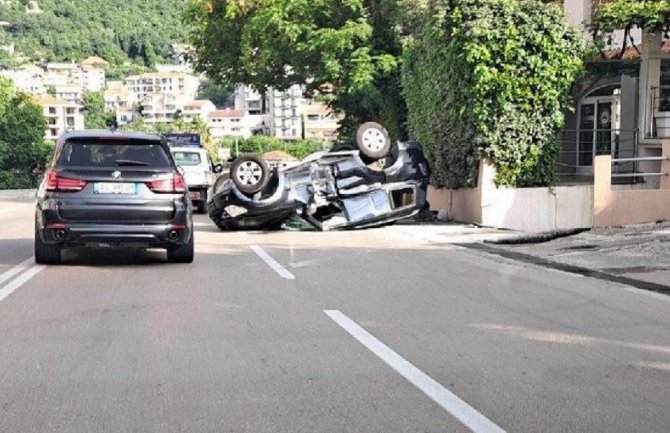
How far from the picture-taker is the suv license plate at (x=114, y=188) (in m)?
10.8

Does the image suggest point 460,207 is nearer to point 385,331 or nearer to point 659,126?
point 659,126

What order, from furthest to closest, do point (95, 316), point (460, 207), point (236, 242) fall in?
point (460, 207)
point (236, 242)
point (95, 316)

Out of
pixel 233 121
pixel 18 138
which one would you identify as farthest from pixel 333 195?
pixel 233 121

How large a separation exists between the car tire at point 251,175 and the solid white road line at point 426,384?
32.3 feet

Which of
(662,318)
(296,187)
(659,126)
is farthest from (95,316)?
(659,126)

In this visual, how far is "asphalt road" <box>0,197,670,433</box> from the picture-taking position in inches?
198

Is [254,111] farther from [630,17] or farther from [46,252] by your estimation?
Result: [46,252]

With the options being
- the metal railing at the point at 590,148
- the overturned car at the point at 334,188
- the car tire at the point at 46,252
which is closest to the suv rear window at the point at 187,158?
the overturned car at the point at 334,188

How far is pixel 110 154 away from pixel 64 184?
0.73 m

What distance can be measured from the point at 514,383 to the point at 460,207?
1491cm

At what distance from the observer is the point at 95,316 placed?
7.98 metres

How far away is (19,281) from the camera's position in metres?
10.1

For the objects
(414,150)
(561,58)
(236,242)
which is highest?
(561,58)

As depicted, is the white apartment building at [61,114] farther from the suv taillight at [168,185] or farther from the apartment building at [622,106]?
the suv taillight at [168,185]
